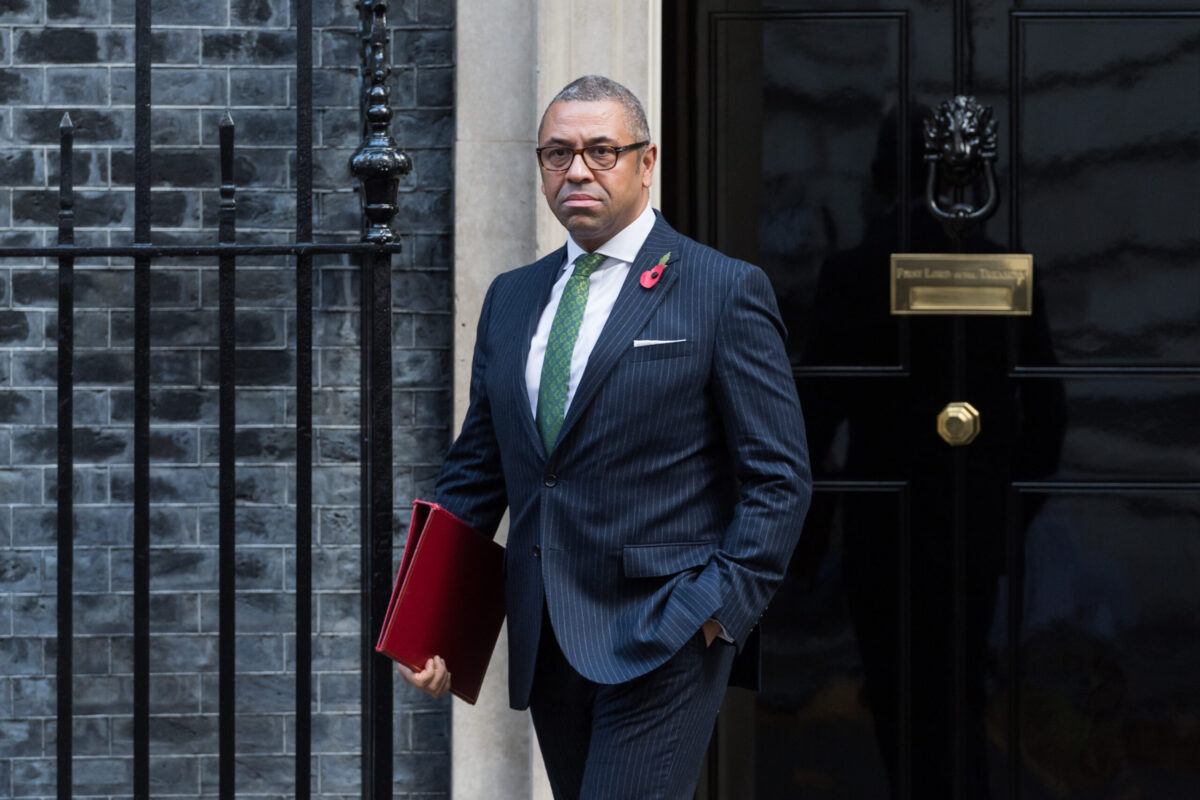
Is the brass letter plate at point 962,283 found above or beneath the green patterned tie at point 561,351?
above

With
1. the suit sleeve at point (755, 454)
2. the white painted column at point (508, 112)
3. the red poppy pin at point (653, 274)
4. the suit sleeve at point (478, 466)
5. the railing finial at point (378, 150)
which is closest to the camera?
the suit sleeve at point (755, 454)

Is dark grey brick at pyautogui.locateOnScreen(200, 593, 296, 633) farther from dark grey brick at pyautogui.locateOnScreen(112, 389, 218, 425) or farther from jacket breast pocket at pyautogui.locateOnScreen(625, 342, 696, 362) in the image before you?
jacket breast pocket at pyautogui.locateOnScreen(625, 342, 696, 362)

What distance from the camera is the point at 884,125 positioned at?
12.6 ft

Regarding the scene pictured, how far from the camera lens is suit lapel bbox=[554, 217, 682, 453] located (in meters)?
2.43

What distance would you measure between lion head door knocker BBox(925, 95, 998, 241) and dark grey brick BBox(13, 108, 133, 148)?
6.97 feet

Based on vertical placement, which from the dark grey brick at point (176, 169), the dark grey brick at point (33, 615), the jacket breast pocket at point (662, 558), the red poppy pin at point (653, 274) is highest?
the dark grey brick at point (176, 169)

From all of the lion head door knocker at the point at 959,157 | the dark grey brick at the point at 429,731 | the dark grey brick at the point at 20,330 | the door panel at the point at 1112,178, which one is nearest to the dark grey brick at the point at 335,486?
the dark grey brick at the point at 429,731

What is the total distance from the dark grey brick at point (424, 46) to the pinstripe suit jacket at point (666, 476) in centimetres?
152

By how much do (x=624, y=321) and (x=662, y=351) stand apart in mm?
85

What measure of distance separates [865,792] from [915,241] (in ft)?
4.88

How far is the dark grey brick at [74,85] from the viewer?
379cm

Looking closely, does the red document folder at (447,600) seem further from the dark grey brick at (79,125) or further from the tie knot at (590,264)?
the dark grey brick at (79,125)

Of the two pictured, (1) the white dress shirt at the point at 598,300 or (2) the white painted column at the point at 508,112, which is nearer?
(1) the white dress shirt at the point at 598,300

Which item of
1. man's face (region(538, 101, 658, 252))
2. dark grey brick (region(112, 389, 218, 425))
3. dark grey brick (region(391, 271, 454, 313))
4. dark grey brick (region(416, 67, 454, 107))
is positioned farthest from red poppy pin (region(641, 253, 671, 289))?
dark grey brick (region(112, 389, 218, 425))
